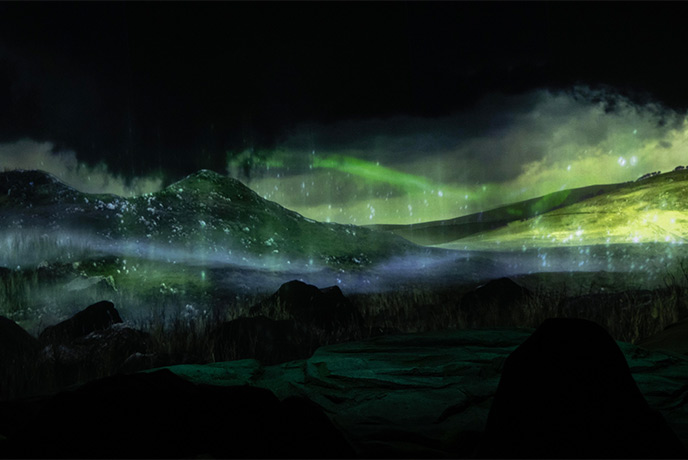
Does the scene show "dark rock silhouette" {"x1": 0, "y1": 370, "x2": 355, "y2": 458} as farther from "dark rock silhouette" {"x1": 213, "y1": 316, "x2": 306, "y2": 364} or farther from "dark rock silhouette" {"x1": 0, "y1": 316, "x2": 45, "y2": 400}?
"dark rock silhouette" {"x1": 213, "y1": 316, "x2": 306, "y2": 364}

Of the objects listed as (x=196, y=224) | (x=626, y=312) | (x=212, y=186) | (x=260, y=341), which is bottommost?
(x=626, y=312)

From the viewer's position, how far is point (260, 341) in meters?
7.32

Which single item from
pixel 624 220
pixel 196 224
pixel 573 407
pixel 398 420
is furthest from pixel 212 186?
pixel 573 407

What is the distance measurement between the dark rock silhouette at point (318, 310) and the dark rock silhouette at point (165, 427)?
5.13 m

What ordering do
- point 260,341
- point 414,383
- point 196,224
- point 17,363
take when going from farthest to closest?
point 196,224 < point 260,341 < point 17,363 < point 414,383

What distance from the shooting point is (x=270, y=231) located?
32.3 meters

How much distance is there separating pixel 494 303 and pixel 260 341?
474 centimetres

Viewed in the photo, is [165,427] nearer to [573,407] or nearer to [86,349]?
[573,407]

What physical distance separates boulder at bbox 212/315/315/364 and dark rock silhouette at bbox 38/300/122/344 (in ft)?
8.24

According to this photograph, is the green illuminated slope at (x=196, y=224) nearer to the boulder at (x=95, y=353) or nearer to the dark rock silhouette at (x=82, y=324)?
the dark rock silhouette at (x=82, y=324)

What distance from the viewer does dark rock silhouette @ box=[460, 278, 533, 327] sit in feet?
29.8

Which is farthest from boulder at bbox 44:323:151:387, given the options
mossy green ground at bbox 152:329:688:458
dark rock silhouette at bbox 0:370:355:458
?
dark rock silhouette at bbox 0:370:355:458

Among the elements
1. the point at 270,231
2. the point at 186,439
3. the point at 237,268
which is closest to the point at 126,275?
the point at 237,268

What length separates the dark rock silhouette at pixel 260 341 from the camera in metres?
7.06
